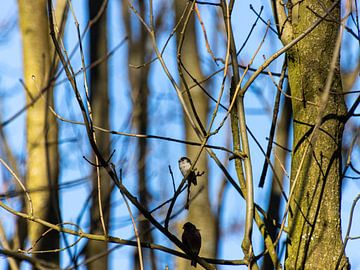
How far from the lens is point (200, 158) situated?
4574 mm

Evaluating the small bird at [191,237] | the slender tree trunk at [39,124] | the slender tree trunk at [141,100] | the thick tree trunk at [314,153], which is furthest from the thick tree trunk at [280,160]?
the slender tree trunk at [141,100]

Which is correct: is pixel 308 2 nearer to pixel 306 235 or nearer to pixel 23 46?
pixel 306 235

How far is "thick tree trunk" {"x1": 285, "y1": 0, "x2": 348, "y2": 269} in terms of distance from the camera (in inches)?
78.0

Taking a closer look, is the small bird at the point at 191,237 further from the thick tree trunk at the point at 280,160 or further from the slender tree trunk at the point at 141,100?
the slender tree trunk at the point at 141,100

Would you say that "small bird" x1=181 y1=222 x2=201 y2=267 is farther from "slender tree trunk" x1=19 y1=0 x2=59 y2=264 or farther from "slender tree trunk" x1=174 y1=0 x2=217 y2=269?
"slender tree trunk" x1=174 y1=0 x2=217 y2=269

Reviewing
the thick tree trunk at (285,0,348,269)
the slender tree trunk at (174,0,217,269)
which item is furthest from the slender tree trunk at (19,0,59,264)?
the thick tree trunk at (285,0,348,269)

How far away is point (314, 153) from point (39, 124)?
2.23m

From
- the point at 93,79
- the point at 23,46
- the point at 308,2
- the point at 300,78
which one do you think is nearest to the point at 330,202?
the point at 300,78

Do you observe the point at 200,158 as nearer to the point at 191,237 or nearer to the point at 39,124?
the point at 39,124

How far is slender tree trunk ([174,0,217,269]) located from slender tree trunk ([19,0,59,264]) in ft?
2.98

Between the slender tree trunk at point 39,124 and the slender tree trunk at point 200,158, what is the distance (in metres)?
0.91

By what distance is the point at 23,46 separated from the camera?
3.98m

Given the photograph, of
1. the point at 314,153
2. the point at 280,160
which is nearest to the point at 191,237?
the point at 280,160

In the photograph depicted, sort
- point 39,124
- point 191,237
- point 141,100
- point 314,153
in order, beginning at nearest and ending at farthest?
point 314,153 < point 191,237 < point 39,124 < point 141,100
